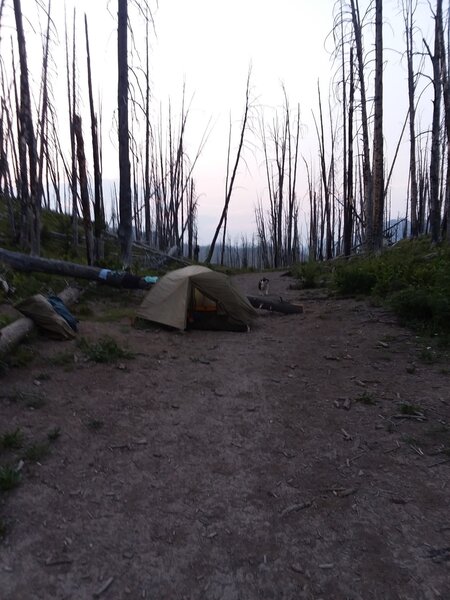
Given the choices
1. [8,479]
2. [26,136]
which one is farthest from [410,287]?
[26,136]

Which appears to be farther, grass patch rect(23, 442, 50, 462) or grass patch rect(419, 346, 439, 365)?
grass patch rect(419, 346, 439, 365)

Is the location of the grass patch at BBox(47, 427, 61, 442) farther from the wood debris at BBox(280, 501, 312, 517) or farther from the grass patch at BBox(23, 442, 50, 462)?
the wood debris at BBox(280, 501, 312, 517)

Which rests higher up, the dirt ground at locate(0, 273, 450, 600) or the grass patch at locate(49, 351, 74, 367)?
the grass patch at locate(49, 351, 74, 367)

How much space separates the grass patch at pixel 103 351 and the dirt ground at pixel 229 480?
118 mm

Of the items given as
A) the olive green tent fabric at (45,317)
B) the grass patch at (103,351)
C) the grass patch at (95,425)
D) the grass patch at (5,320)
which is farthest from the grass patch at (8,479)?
the olive green tent fabric at (45,317)

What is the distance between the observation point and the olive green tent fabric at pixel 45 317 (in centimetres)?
591

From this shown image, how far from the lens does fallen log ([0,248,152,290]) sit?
28.0ft

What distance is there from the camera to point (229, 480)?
3.24 meters

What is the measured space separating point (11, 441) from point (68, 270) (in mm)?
5564

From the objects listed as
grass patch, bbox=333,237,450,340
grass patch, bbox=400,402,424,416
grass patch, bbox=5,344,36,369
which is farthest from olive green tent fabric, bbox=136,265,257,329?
grass patch, bbox=400,402,424,416

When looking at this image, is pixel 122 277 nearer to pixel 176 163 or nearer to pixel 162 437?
pixel 162 437

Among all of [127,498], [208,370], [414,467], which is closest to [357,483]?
[414,467]

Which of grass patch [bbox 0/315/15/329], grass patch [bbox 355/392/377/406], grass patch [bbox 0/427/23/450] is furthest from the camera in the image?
grass patch [bbox 0/315/15/329]

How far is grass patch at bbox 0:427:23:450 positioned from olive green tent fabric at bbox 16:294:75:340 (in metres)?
2.53
